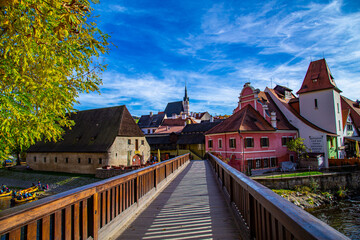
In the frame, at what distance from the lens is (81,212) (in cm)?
300

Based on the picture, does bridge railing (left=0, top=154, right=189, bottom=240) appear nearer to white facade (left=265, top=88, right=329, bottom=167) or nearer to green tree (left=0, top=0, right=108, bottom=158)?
green tree (left=0, top=0, right=108, bottom=158)

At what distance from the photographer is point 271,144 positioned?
30.4m

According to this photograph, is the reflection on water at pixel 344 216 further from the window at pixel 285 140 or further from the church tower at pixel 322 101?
the church tower at pixel 322 101

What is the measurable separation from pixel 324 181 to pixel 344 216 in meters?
6.74

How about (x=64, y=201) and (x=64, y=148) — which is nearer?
(x=64, y=201)

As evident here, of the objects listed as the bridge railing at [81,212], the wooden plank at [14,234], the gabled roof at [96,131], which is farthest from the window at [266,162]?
the wooden plank at [14,234]

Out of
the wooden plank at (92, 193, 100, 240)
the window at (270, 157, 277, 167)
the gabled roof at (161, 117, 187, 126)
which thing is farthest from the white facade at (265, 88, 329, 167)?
the wooden plank at (92, 193, 100, 240)

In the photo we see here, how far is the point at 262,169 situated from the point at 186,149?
55.7 feet

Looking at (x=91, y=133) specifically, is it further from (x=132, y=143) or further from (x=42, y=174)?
(x=42, y=174)

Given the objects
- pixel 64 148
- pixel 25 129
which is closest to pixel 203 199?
pixel 25 129

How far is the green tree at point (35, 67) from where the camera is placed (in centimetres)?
442

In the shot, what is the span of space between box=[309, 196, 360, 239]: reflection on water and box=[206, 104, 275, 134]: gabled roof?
11702 millimetres

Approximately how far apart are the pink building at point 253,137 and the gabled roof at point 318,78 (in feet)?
26.7

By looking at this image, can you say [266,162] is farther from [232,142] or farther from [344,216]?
[344,216]
